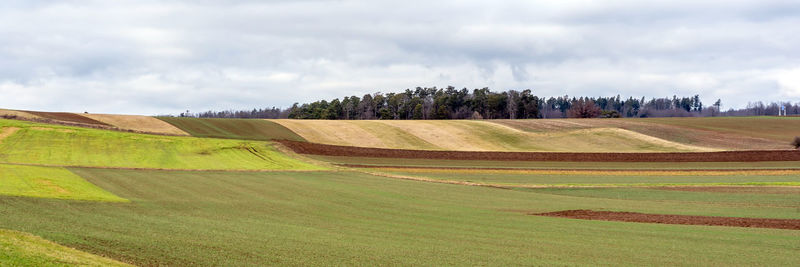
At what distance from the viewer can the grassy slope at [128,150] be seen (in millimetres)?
51219

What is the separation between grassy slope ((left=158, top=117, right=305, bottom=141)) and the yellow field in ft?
4.90

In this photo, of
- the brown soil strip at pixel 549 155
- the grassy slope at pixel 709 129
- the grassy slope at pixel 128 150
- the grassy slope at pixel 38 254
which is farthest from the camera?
the grassy slope at pixel 709 129

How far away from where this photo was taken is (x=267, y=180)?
1753 inches

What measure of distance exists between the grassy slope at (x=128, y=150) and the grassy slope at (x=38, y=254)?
3538 cm

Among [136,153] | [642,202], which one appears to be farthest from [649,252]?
[136,153]

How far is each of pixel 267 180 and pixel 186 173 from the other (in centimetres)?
711

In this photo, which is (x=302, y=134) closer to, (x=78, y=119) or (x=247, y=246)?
(x=78, y=119)

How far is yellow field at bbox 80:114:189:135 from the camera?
252 feet

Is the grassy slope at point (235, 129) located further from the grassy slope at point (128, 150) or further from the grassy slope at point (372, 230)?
the grassy slope at point (372, 230)

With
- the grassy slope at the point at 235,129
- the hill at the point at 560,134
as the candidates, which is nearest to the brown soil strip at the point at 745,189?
the hill at the point at 560,134

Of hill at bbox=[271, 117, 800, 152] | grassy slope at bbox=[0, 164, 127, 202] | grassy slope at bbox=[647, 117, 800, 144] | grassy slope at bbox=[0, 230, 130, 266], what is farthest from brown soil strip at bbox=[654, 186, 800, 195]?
grassy slope at bbox=[647, 117, 800, 144]

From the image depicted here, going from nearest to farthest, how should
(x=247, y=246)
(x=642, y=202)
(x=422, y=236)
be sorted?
(x=247, y=246), (x=422, y=236), (x=642, y=202)

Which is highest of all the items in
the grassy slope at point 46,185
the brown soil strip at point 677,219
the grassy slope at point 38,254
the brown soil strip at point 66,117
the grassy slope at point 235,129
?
the brown soil strip at point 66,117

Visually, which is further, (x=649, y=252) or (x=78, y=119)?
(x=78, y=119)
